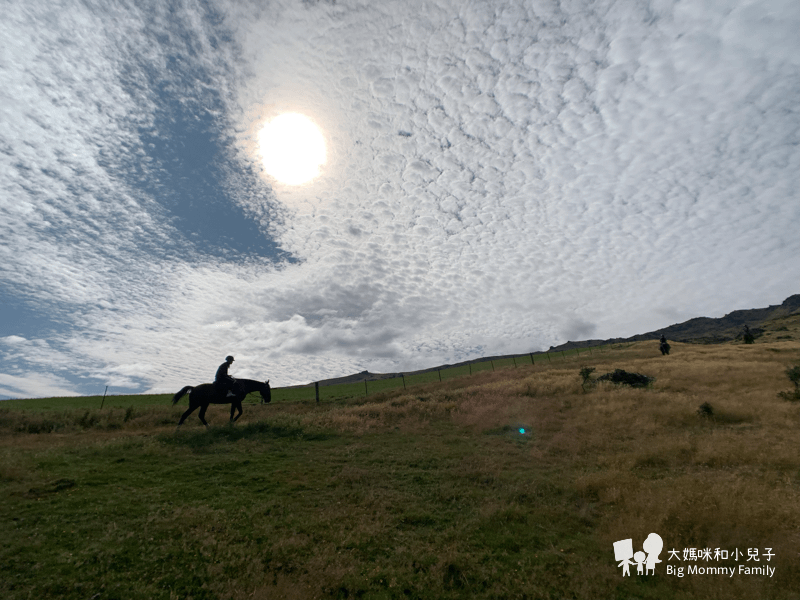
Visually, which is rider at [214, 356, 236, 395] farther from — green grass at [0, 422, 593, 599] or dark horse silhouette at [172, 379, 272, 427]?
green grass at [0, 422, 593, 599]

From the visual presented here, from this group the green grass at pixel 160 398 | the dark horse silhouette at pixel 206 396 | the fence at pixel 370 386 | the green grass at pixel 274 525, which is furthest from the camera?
the fence at pixel 370 386

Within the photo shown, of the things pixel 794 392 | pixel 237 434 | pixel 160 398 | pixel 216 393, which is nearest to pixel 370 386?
pixel 160 398

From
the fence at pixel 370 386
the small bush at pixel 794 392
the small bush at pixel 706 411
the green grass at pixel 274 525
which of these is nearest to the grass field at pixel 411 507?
the green grass at pixel 274 525

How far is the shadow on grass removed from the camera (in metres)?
17.5

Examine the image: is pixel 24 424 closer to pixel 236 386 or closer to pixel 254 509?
pixel 236 386

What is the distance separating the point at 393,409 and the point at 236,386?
1020 centimetres

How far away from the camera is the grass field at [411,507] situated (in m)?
7.20

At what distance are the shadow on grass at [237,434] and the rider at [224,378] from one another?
206 centimetres

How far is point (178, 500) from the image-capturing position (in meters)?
10.6

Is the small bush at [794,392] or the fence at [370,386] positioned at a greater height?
the fence at [370,386]

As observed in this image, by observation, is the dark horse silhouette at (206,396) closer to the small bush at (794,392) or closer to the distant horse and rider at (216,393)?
the distant horse and rider at (216,393)

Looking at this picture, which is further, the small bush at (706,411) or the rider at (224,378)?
the rider at (224,378)

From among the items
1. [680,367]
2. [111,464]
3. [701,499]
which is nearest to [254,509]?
[111,464]

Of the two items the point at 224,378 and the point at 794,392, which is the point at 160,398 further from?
the point at 794,392
